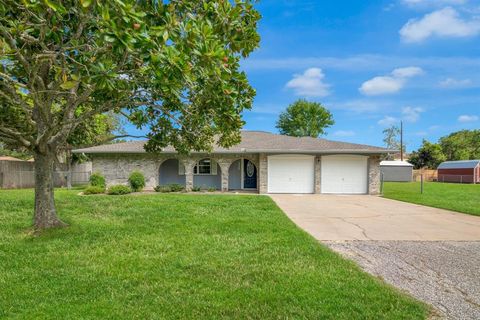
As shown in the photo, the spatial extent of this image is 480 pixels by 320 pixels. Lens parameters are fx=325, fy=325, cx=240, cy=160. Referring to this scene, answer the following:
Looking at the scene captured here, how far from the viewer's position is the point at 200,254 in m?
5.74

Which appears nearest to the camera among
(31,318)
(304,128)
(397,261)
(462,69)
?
(31,318)

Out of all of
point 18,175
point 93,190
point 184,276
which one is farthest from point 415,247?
point 18,175

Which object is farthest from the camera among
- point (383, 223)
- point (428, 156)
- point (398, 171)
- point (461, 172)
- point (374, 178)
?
point (428, 156)

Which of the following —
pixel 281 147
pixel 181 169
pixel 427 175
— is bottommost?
pixel 427 175

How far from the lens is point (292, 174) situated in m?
18.6

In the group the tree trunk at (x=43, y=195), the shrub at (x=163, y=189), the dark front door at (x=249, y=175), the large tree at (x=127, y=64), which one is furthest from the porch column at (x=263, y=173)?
the tree trunk at (x=43, y=195)

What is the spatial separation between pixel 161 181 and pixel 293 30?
1233 centimetres

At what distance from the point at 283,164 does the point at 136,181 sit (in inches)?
328

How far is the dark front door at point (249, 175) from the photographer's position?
20734 millimetres

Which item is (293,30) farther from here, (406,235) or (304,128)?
(304,128)

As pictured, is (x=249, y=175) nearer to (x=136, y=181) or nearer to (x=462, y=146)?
(x=136, y=181)

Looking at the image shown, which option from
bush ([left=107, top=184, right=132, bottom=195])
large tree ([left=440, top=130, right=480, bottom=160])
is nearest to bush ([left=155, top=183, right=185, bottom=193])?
bush ([left=107, top=184, right=132, bottom=195])

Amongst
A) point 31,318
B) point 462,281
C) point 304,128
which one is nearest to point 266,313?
point 31,318

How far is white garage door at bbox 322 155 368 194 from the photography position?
18.6 metres
